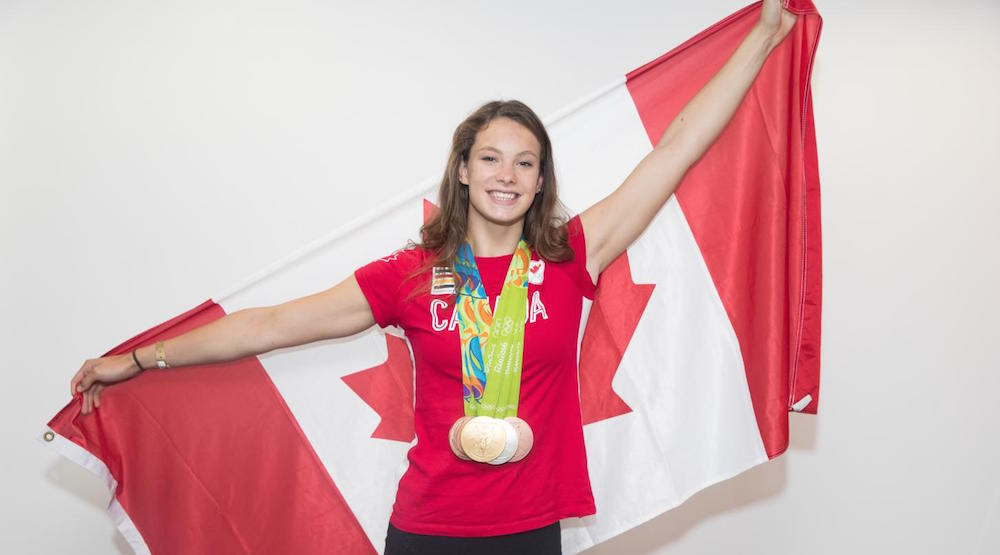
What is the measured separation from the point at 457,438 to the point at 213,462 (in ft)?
2.49

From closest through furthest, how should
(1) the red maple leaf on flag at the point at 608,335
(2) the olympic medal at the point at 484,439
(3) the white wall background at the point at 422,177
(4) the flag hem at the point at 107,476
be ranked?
(2) the olympic medal at the point at 484,439 → (4) the flag hem at the point at 107,476 → (1) the red maple leaf on flag at the point at 608,335 → (3) the white wall background at the point at 422,177

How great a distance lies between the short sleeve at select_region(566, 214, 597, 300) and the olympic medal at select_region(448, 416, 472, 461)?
41 cm

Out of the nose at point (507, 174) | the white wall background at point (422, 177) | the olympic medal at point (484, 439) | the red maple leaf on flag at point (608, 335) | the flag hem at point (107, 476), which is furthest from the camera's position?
the white wall background at point (422, 177)

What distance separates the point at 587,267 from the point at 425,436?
0.53 meters

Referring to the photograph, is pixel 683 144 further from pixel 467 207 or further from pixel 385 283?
pixel 385 283

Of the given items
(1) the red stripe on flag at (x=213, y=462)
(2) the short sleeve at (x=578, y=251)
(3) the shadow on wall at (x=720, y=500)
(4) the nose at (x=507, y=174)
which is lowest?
(3) the shadow on wall at (x=720, y=500)

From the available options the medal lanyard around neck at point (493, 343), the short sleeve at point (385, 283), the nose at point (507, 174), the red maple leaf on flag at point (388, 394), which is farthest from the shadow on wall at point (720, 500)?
the nose at point (507, 174)

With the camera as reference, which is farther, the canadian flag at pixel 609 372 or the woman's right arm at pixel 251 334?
the canadian flag at pixel 609 372

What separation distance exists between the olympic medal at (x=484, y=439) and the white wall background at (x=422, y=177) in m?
1.06

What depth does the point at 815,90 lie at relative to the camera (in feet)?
8.39

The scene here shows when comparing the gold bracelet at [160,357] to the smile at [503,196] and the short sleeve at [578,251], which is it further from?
the short sleeve at [578,251]

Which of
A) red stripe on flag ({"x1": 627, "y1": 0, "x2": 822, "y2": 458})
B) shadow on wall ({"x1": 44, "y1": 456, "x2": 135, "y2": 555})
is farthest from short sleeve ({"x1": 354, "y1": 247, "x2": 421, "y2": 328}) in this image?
shadow on wall ({"x1": 44, "y1": 456, "x2": 135, "y2": 555})

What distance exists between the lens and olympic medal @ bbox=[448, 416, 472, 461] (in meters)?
1.65

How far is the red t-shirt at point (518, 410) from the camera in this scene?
64.6 inches
